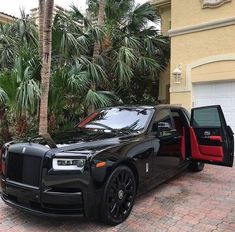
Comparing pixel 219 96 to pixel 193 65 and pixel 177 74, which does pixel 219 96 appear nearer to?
pixel 193 65

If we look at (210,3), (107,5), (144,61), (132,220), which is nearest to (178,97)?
(144,61)

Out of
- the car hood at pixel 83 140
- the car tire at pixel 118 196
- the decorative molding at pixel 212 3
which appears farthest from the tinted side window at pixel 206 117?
the decorative molding at pixel 212 3

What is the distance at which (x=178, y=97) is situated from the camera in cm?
1034

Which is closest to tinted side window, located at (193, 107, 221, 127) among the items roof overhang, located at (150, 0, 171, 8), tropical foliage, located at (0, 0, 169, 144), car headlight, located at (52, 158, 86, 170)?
tropical foliage, located at (0, 0, 169, 144)

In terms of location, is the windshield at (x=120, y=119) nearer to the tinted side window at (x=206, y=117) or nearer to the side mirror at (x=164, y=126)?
the side mirror at (x=164, y=126)

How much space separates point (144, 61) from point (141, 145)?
6505 millimetres

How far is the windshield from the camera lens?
17.0 feet

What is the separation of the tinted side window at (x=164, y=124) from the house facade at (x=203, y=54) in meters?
4.28

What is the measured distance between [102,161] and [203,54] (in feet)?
23.1

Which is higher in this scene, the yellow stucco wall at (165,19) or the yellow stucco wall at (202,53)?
the yellow stucco wall at (165,19)

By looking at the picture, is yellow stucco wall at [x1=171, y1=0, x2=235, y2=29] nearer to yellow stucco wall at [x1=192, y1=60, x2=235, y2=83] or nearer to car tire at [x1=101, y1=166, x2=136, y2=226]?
yellow stucco wall at [x1=192, y1=60, x2=235, y2=83]

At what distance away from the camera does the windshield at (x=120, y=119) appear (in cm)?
519

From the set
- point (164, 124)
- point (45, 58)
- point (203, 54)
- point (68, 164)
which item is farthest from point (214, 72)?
point (68, 164)

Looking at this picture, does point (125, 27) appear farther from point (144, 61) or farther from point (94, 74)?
point (94, 74)
